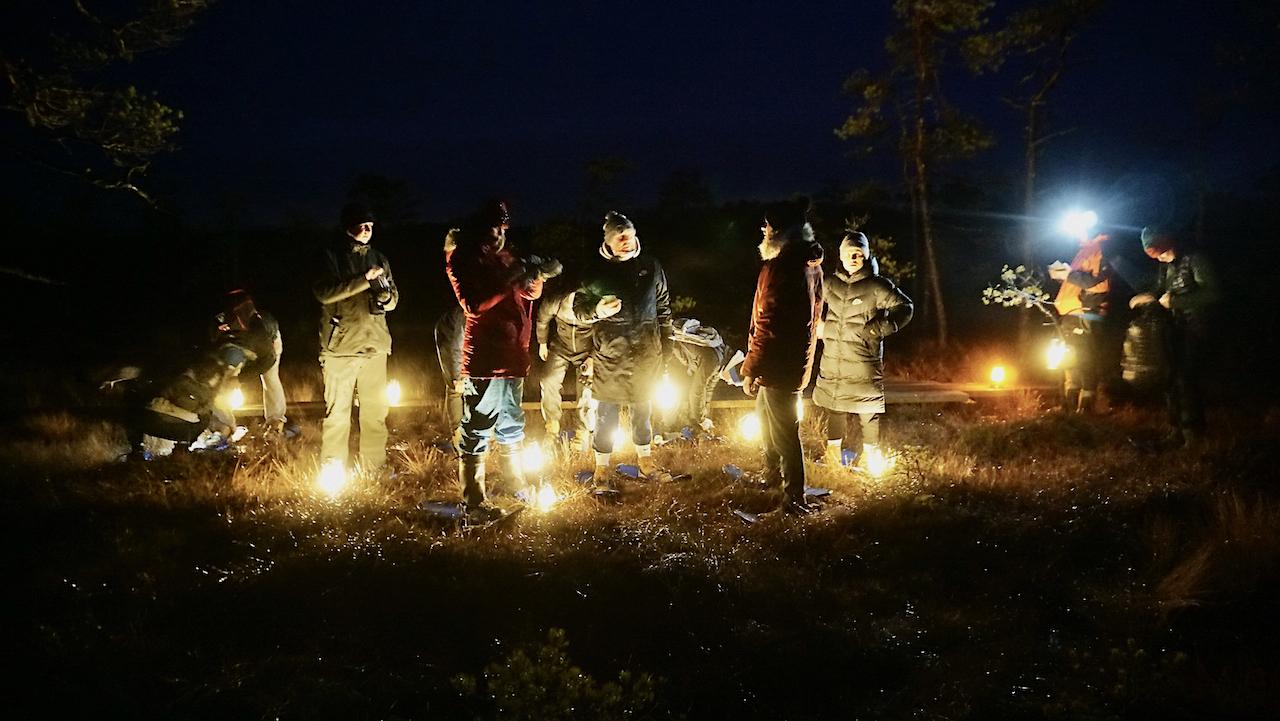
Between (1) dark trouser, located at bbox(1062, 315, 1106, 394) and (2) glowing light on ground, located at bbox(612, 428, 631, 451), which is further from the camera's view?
(1) dark trouser, located at bbox(1062, 315, 1106, 394)

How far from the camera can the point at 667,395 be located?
764 centimetres

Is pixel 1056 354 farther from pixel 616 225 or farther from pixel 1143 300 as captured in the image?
pixel 616 225

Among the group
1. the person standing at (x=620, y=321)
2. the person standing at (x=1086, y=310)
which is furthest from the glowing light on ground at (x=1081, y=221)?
the person standing at (x=620, y=321)

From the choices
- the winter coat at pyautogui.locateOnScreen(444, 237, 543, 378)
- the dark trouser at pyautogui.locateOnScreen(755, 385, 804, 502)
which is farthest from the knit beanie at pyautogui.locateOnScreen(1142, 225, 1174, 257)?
the winter coat at pyautogui.locateOnScreen(444, 237, 543, 378)

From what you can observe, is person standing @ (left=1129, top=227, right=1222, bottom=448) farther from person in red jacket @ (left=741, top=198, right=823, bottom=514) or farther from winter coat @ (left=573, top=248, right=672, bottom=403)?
winter coat @ (left=573, top=248, right=672, bottom=403)

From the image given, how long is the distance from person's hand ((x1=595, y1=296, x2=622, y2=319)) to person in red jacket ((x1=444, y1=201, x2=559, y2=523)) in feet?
1.76

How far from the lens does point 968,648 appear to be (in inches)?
144

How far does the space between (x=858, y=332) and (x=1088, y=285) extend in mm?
4084

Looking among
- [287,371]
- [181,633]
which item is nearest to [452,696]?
[181,633]

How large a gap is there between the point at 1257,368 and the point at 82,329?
80.9ft

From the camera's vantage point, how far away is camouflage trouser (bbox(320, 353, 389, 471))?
226 inches

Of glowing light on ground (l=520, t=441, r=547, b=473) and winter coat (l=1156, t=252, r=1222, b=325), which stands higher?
winter coat (l=1156, t=252, r=1222, b=325)

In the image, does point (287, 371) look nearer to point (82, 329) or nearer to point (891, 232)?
point (82, 329)

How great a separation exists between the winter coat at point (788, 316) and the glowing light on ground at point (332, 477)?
345 cm
